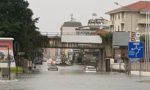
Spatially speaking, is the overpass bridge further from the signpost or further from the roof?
the signpost

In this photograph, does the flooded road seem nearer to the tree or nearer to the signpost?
the signpost

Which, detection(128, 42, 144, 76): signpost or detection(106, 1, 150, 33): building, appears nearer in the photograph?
detection(128, 42, 144, 76): signpost

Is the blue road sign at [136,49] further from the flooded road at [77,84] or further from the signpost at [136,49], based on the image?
the flooded road at [77,84]

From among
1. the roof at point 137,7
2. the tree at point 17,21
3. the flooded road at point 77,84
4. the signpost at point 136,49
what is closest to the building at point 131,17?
the roof at point 137,7

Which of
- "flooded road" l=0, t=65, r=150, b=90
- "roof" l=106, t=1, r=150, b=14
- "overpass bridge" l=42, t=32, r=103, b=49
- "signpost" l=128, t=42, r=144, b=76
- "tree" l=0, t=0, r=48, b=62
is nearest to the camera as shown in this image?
"flooded road" l=0, t=65, r=150, b=90

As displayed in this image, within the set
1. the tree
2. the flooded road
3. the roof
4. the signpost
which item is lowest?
the flooded road

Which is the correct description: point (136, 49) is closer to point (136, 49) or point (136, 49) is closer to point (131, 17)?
point (136, 49)

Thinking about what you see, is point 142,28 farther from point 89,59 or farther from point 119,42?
point 89,59

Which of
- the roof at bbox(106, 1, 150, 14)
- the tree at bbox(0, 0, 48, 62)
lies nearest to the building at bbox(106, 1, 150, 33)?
the roof at bbox(106, 1, 150, 14)

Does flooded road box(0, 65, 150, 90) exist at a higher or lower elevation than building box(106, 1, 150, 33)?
lower

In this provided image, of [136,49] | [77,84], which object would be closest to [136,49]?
[136,49]

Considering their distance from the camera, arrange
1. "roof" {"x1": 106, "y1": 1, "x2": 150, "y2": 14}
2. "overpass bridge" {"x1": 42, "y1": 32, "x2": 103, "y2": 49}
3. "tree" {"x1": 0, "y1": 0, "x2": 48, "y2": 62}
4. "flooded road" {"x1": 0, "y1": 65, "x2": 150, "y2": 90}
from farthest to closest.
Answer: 1. "roof" {"x1": 106, "y1": 1, "x2": 150, "y2": 14}
2. "overpass bridge" {"x1": 42, "y1": 32, "x2": 103, "y2": 49}
3. "tree" {"x1": 0, "y1": 0, "x2": 48, "y2": 62}
4. "flooded road" {"x1": 0, "y1": 65, "x2": 150, "y2": 90}

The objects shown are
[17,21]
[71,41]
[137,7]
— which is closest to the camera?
[17,21]

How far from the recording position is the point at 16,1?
9125cm
